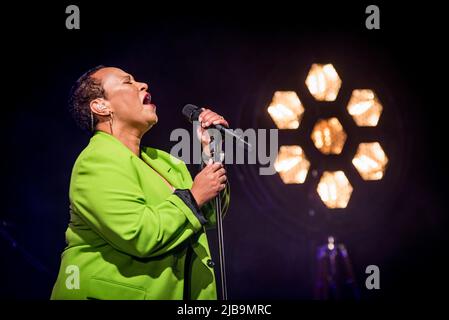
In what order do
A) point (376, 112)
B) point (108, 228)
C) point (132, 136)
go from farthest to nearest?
point (376, 112) < point (132, 136) < point (108, 228)

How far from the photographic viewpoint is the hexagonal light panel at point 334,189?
3.59 meters

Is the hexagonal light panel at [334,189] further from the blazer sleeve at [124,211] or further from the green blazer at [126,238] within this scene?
the blazer sleeve at [124,211]

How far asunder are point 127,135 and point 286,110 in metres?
1.86

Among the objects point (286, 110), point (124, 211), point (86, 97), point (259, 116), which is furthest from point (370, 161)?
point (124, 211)

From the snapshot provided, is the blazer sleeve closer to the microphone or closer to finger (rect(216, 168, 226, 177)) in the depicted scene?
finger (rect(216, 168, 226, 177))

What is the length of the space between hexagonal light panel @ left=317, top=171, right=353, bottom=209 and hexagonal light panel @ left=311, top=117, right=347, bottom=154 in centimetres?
18

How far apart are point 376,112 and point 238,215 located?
130 cm

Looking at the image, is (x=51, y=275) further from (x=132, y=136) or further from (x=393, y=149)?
(x=393, y=149)

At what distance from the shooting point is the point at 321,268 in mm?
3445

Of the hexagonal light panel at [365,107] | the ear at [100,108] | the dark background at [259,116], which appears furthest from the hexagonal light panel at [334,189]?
the ear at [100,108]

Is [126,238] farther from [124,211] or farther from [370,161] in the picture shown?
[370,161]

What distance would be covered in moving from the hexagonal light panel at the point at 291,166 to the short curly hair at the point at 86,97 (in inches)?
72.9

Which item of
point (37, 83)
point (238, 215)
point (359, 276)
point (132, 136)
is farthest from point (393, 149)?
point (37, 83)
